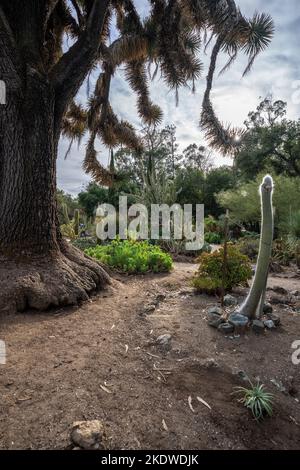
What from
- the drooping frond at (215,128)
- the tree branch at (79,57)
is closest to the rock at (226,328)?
the drooping frond at (215,128)

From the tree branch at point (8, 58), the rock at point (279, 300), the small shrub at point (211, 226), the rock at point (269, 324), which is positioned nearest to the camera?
the rock at point (269, 324)

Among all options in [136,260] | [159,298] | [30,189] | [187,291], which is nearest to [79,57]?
[30,189]

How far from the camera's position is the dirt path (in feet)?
5.58

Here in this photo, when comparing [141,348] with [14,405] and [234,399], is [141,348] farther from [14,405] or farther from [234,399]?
[14,405]

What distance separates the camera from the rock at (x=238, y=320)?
304cm

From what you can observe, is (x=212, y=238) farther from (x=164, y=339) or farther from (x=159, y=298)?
(x=164, y=339)

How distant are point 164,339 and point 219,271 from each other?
1799 millimetres

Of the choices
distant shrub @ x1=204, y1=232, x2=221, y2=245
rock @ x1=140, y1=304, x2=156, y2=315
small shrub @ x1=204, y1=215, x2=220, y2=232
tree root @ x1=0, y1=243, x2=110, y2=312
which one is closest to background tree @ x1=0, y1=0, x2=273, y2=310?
tree root @ x1=0, y1=243, x2=110, y2=312

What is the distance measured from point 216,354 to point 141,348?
26.4 inches

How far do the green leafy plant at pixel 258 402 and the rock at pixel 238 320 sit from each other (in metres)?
0.99

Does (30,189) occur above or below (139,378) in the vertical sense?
above

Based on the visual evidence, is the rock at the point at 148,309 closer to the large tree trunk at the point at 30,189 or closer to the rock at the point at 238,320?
the large tree trunk at the point at 30,189

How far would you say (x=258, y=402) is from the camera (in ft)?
6.31

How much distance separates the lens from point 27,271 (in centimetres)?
357
